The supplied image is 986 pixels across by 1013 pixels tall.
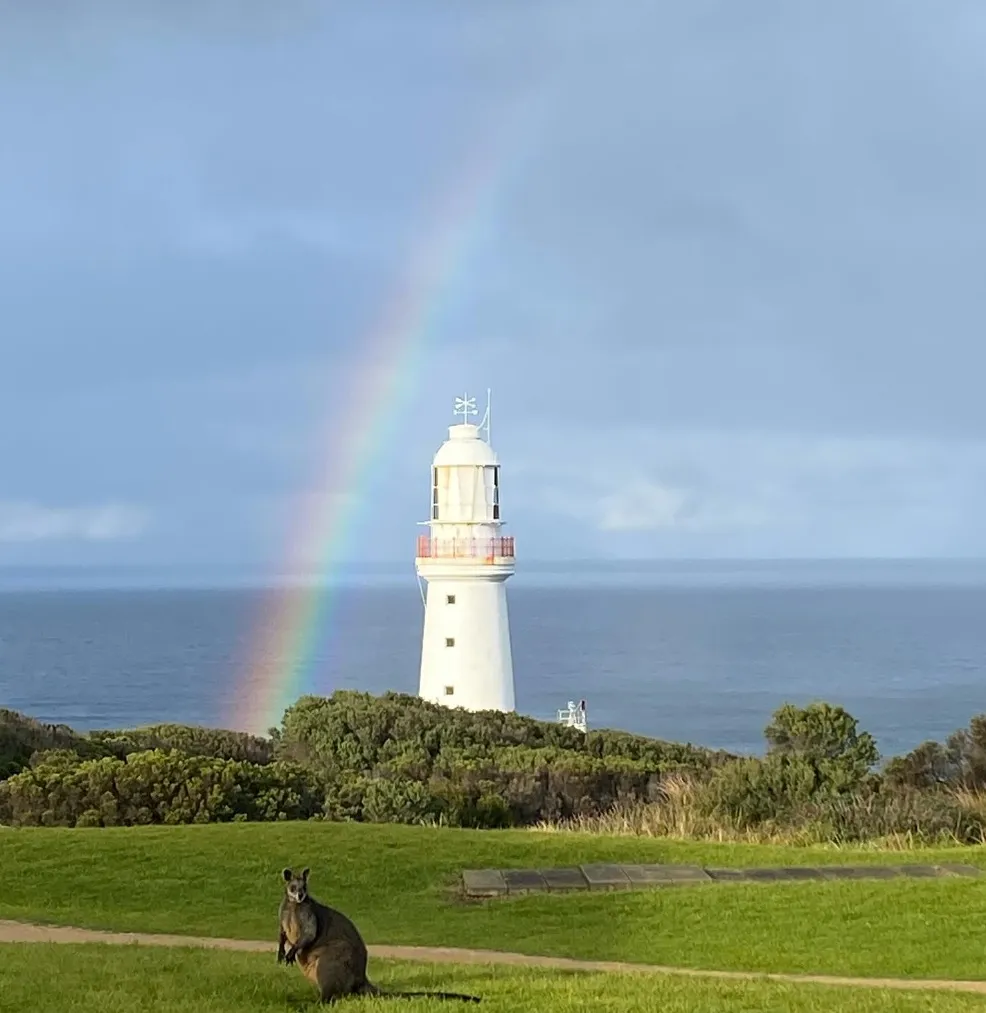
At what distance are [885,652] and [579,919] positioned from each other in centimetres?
8322

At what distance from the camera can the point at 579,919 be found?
33.2 ft

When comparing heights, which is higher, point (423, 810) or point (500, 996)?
point (423, 810)

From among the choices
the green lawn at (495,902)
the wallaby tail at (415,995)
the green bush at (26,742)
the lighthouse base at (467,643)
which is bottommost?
the wallaby tail at (415,995)

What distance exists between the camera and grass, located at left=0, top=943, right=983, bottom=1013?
648cm

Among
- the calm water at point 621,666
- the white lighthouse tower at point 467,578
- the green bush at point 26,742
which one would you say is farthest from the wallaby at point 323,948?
the calm water at point 621,666

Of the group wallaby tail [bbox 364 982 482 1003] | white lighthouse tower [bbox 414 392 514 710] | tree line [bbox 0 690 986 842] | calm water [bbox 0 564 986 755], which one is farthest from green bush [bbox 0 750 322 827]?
calm water [bbox 0 564 986 755]

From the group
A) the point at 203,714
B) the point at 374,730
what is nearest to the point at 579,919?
the point at 374,730

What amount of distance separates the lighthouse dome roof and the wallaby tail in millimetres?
21182

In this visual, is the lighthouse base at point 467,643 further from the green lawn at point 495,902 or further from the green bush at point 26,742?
the green lawn at point 495,902

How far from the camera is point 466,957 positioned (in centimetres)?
889

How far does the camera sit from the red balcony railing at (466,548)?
27.4m

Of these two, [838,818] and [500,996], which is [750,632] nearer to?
[838,818]

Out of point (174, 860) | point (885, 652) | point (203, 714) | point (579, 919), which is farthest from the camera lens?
point (885, 652)

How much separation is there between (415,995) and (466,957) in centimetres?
238
